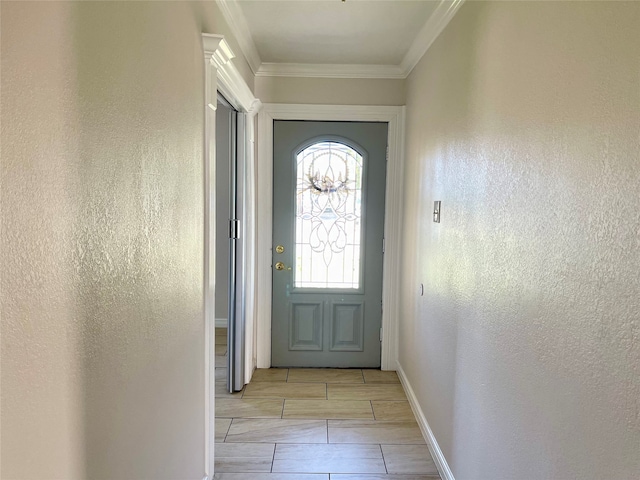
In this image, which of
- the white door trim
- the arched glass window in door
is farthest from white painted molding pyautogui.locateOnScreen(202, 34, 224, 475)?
the arched glass window in door

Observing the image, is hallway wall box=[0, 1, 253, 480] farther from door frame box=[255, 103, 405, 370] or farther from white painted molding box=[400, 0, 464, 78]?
door frame box=[255, 103, 405, 370]

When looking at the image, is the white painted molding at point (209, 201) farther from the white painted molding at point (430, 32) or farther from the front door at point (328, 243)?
the front door at point (328, 243)

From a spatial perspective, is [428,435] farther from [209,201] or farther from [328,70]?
[328,70]

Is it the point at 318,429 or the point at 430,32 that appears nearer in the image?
the point at 430,32

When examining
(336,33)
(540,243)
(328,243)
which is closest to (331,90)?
(336,33)

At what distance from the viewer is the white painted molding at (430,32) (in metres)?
2.25

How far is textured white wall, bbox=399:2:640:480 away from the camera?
99 cm

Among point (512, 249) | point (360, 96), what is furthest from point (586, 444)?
point (360, 96)

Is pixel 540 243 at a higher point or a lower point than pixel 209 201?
lower

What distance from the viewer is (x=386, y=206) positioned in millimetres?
3631

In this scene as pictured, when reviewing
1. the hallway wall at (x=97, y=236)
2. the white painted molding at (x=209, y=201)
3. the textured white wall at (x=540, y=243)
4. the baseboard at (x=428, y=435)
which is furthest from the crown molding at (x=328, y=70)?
the baseboard at (x=428, y=435)

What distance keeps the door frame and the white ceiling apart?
0.28 meters

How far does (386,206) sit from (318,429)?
1.76m

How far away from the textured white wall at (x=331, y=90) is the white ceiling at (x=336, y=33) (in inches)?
2.0
